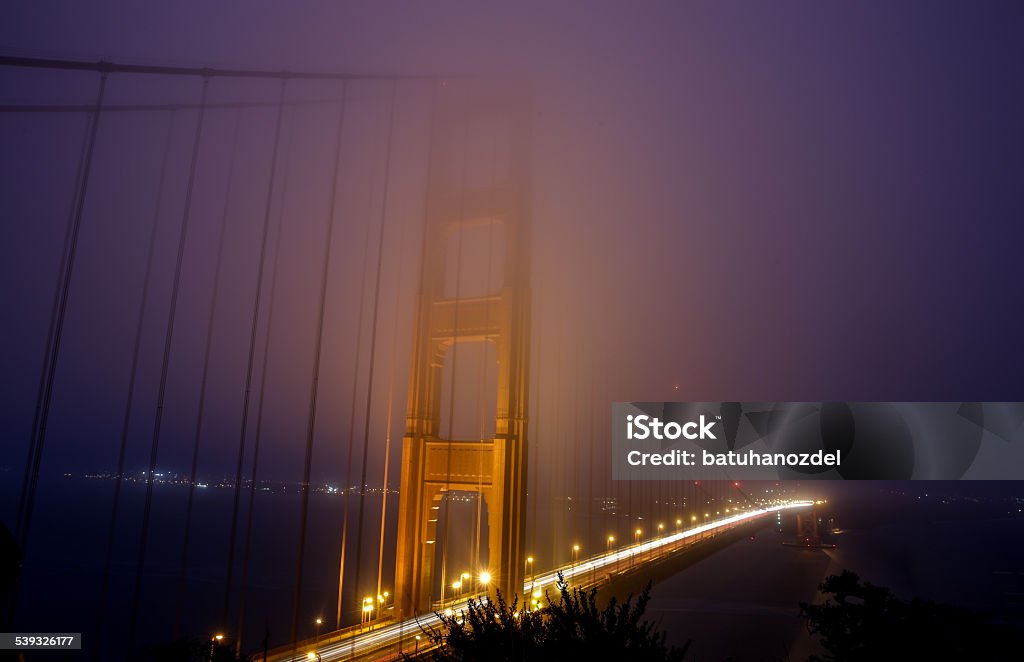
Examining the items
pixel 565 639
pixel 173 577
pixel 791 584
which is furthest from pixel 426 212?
pixel 173 577

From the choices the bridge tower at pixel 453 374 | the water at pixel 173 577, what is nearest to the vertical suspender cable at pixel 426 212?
the bridge tower at pixel 453 374

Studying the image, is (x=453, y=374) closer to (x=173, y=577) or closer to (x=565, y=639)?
(x=565, y=639)

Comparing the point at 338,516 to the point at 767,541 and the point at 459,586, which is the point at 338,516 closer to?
the point at 767,541

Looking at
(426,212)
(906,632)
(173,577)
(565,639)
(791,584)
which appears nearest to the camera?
(565,639)

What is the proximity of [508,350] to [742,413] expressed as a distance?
8933mm

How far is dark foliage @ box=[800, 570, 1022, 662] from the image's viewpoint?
8.35 m

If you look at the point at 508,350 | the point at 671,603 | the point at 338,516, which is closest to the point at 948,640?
the point at 508,350

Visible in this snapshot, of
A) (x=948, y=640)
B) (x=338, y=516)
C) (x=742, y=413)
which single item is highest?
(x=742, y=413)

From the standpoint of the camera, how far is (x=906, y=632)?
341 inches

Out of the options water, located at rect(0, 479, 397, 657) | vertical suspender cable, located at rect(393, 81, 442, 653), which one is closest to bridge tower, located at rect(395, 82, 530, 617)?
vertical suspender cable, located at rect(393, 81, 442, 653)

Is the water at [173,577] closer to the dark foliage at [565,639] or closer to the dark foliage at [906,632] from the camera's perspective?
the dark foliage at [565,639]

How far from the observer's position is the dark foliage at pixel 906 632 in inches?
329

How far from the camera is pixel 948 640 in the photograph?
27.7 feet

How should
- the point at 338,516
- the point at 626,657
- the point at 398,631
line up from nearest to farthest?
the point at 626,657, the point at 398,631, the point at 338,516
